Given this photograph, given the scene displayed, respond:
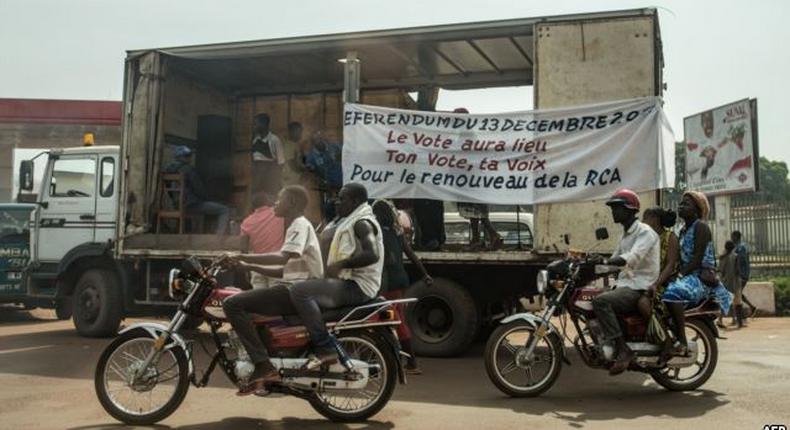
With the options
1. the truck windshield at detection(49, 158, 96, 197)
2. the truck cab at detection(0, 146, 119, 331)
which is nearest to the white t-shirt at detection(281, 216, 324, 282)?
the truck cab at detection(0, 146, 119, 331)

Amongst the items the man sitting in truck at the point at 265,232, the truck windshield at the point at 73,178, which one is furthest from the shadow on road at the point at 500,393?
the truck windshield at the point at 73,178

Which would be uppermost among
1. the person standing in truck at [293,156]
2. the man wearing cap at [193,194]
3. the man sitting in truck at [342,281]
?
the person standing in truck at [293,156]

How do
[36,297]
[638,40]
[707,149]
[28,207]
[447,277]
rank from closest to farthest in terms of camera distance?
[638,40] → [447,277] → [36,297] → [28,207] → [707,149]

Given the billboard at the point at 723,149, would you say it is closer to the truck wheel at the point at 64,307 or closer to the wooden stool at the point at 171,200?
the wooden stool at the point at 171,200

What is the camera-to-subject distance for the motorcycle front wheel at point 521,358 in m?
5.51

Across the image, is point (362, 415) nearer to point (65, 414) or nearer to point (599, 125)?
point (65, 414)

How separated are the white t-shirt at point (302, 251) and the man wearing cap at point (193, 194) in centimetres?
443

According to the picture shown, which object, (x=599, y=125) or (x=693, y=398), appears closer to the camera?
(x=693, y=398)

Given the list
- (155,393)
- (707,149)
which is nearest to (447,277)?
(155,393)

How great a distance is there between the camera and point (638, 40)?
268 inches

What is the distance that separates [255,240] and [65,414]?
7.83ft

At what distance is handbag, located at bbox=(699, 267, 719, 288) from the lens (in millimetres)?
5996

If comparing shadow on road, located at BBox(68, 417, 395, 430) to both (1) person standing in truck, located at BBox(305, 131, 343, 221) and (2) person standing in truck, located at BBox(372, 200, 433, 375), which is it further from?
(1) person standing in truck, located at BBox(305, 131, 343, 221)

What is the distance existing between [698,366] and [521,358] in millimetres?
1610
